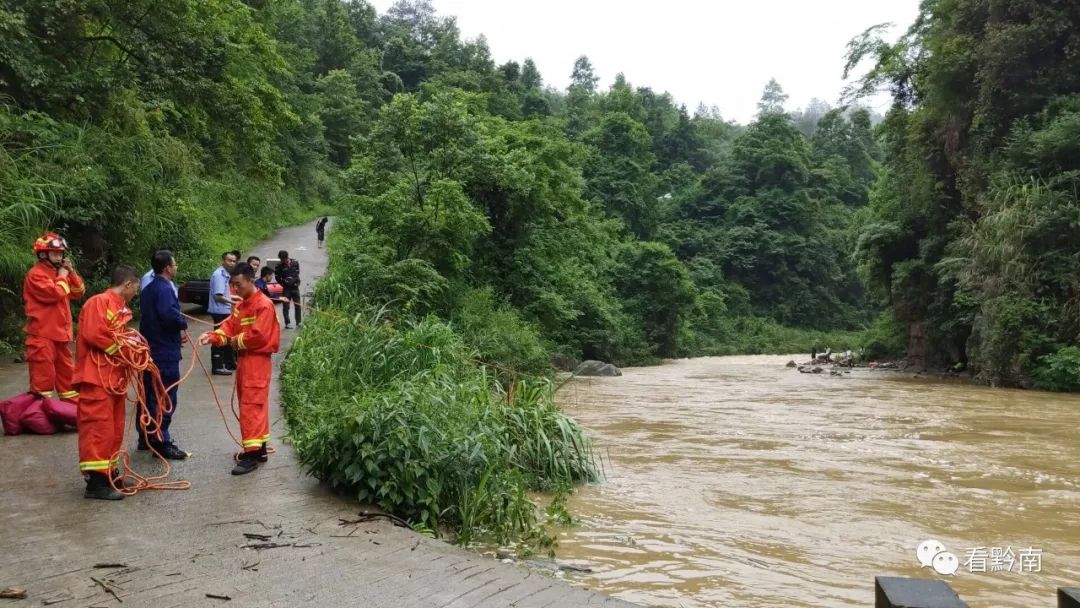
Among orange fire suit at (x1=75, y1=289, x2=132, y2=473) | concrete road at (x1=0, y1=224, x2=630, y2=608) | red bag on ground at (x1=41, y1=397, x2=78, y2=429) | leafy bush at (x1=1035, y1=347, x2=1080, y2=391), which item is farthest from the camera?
leafy bush at (x1=1035, y1=347, x2=1080, y2=391)

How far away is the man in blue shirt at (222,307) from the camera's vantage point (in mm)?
11016

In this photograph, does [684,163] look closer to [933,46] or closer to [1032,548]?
[933,46]

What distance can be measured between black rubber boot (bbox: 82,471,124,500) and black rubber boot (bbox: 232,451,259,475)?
928 millimetres

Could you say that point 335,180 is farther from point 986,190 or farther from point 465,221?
point 986,190

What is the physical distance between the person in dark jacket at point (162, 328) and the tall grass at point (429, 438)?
115 centimetres

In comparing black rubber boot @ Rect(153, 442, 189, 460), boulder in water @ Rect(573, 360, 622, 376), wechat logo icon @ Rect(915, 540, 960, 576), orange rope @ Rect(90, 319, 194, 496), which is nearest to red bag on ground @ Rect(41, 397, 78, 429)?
black rubber boot @ Rect(153, 442, 189, 460)

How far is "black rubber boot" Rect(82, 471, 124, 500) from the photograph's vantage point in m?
5.71

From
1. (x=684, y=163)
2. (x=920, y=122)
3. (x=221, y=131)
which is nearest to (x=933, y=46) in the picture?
(x=920, y=122)

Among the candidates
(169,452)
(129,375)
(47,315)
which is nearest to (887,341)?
(169,452)

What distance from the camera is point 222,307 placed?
11.3 metres

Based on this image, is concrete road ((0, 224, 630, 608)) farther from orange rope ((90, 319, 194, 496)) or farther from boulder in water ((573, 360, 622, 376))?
boulder in water ((573, 360, 622, 376))

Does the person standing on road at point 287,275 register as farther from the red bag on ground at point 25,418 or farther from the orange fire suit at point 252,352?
the orange fire suit at point 252,352

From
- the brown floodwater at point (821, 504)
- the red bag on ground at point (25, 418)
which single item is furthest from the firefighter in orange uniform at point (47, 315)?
the brown floodwater at point (821, 504)

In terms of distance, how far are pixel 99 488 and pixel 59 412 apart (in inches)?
98.6
